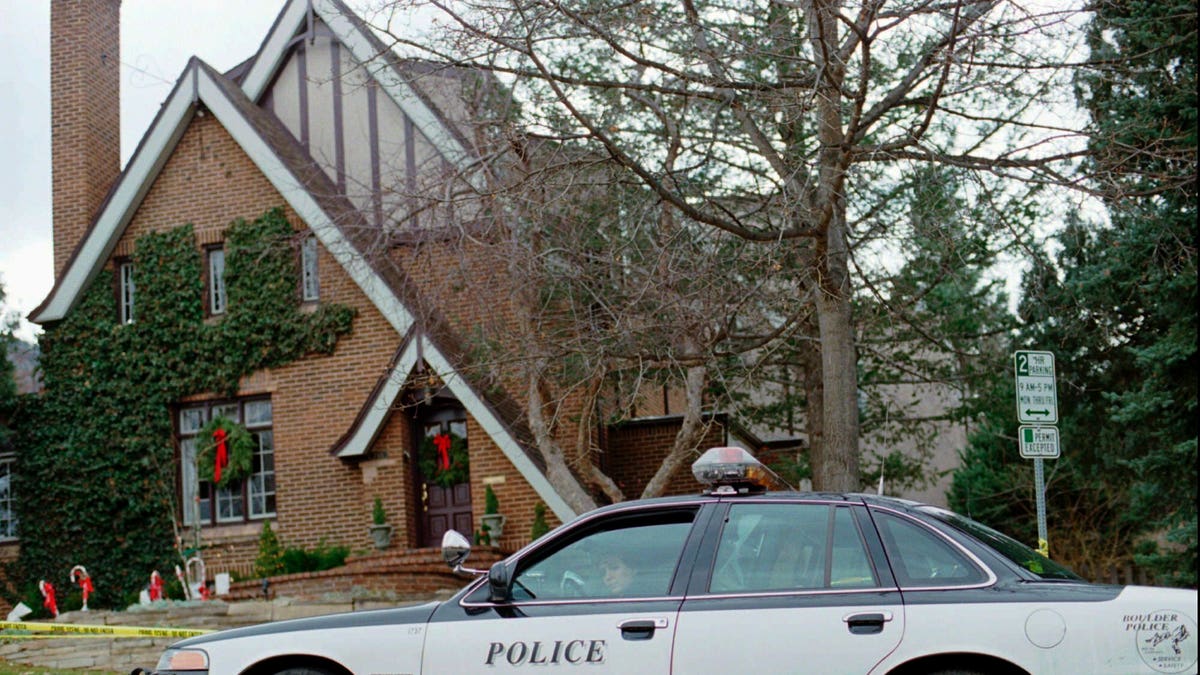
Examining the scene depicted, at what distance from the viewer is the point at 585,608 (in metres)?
6.66

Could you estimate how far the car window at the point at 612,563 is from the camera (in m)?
6.68

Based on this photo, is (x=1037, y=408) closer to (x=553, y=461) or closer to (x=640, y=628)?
(x=640, y=628)

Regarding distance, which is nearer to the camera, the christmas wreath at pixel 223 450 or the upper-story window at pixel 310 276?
the christmas wreath at pixel 223 450

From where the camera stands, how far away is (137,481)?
67.4 feet

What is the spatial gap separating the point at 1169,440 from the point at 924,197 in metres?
3.99

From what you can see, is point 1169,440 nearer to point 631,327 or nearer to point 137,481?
point 631,327

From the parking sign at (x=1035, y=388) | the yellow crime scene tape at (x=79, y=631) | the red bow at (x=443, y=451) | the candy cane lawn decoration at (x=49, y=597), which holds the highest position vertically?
the parking sign at (x=1035, y=388)

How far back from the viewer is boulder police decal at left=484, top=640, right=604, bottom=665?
6504 millimetres

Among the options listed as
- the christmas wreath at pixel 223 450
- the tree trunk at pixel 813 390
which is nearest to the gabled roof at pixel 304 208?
the christmas wreath at pixel 223 450

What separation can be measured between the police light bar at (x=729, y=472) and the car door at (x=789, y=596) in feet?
0.62

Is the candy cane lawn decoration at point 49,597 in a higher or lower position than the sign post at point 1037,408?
lower

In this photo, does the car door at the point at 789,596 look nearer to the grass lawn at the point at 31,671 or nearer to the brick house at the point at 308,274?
the grass lawn at the point at 31,671

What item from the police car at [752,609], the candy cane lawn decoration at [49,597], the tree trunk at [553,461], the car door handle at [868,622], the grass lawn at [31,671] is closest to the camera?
the police car at [752,609]

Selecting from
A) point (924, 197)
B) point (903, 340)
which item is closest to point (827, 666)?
point (924, 197)
